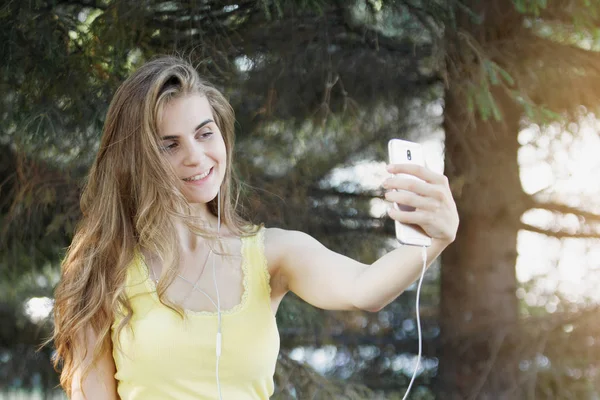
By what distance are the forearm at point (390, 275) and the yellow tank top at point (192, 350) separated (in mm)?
327

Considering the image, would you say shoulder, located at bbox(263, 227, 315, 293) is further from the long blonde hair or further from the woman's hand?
the woman's hand

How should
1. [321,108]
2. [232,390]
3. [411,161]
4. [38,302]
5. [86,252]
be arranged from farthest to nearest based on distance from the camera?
[38,302] → [321,108] → [86,252] → [232,390] → [411,161]

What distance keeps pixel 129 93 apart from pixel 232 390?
2.60 ft

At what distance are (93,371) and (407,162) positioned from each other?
1.05 m

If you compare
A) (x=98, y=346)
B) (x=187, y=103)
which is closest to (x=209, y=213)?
(x=187, y=103)

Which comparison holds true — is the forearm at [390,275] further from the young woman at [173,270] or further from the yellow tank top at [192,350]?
the yellow tank top at [192,350]

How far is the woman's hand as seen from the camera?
53.2 inches

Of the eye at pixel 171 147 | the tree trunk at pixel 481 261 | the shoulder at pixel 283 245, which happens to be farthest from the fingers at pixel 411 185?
the tree trunk at pixel 481 261

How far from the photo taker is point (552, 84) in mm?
3732

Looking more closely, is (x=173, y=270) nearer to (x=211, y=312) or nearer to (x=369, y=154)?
(x=211, y=312)

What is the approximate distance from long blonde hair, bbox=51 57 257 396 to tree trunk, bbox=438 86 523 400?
6.39 feet

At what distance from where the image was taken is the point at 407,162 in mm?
1378

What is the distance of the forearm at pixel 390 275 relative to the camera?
5.03ft

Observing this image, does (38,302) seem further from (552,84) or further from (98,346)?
(552,84)
